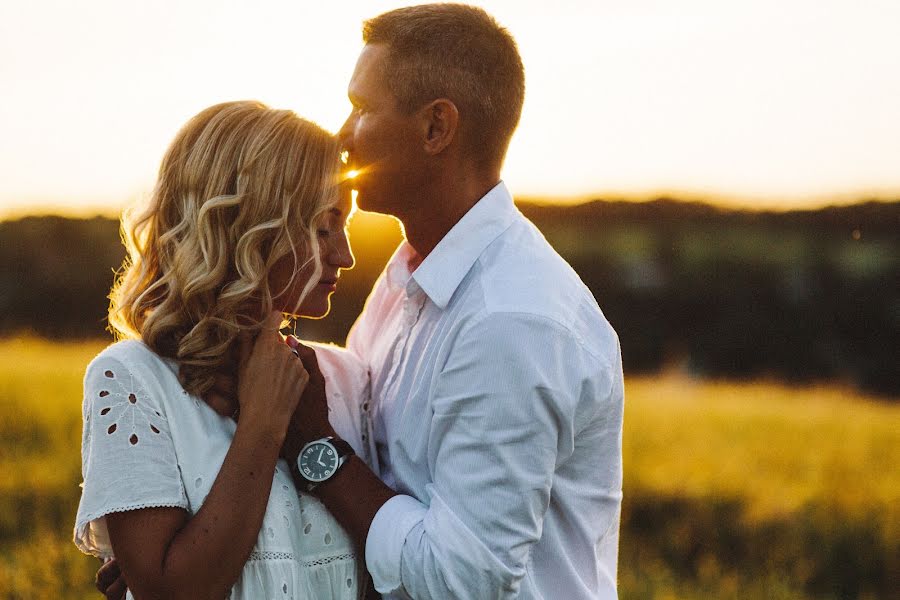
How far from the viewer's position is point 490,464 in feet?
7.86

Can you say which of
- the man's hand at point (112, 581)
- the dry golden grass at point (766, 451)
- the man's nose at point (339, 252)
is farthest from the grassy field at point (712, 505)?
the man's nose at point (339, 252)

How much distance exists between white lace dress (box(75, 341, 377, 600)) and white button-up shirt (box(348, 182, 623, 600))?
16 cm

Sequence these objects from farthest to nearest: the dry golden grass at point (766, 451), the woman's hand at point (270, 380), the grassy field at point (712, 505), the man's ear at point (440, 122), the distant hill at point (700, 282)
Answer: the distant hill at point (700, 282)
the dry golden grass at point (766, 451)
the grassy field at point (712, 505)
the man's ear at point (440, 122)
the woman's hand at point (270, 380)

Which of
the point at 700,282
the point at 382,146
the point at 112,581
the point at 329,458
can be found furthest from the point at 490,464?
the point at 700,282

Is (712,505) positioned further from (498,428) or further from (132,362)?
(132,362)

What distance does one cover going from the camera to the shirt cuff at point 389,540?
2.46 m

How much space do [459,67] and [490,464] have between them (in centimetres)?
120

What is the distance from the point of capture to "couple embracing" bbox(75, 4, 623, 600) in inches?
94.7

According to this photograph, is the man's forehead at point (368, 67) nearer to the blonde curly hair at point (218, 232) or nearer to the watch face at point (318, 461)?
the blonde curly hair at point (218, 232)

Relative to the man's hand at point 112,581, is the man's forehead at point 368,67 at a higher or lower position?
higher

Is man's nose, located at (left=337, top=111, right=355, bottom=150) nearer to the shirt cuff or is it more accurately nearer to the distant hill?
the shirt cuff

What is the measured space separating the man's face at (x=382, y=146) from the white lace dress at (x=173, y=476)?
79cm

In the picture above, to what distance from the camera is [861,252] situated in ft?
41.8

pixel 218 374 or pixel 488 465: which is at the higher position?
pixel 218 374
